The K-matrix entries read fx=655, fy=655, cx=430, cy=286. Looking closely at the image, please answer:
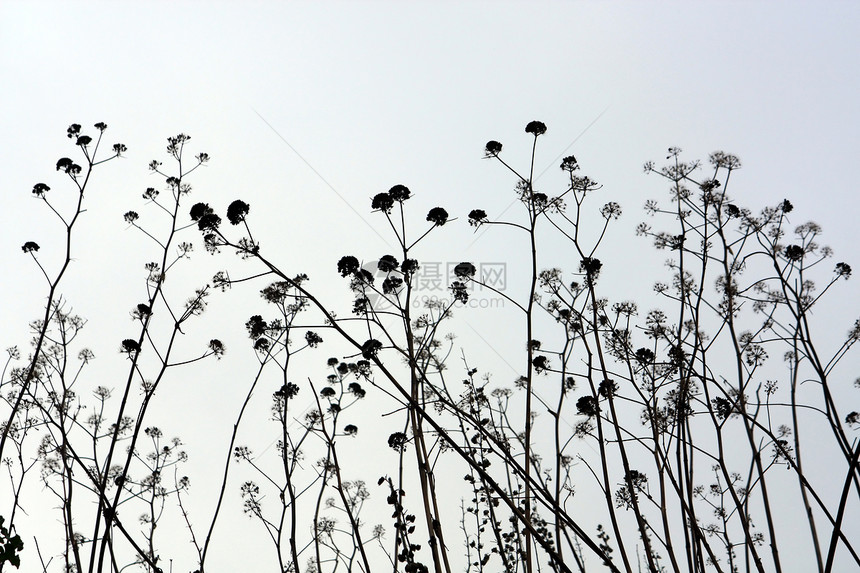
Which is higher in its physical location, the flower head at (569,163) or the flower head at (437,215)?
the flower head at (569,163)

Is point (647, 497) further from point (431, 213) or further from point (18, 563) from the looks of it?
point (18, 563)

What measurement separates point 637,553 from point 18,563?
460 cm

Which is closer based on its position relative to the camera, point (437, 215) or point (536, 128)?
point (437, 215)

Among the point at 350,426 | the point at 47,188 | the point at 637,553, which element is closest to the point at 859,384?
the point at 637,553

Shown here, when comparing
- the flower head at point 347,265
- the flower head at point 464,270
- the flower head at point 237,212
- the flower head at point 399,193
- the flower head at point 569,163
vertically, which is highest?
the flower head at point 569,163

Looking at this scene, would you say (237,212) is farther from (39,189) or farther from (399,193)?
(39,189)

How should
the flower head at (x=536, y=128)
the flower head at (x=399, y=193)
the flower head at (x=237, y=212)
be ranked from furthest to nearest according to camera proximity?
the flower head at (x=536, y=128), the flower head at (x=399, y=193), the flower head at (x=237, y=212)

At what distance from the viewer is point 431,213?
16.1 ft

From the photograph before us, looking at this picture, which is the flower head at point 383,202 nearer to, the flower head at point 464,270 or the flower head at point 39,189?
the flower head at point 464,270

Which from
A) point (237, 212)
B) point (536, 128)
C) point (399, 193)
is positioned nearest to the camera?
point (237, 212)

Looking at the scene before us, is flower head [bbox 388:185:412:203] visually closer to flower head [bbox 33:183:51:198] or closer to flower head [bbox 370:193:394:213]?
flower head [bbox 370:193:394:213]

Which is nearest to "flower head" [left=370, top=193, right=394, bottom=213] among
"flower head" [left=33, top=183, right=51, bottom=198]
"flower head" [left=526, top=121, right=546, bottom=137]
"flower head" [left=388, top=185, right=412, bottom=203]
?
"flower head" [left=388, top=185, right=412, bottom=203]

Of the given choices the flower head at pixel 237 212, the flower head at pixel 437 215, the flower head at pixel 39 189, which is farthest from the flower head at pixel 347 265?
the flower head at pixel 39 189

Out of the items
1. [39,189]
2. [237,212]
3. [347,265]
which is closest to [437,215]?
[347,265]
